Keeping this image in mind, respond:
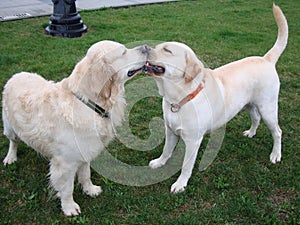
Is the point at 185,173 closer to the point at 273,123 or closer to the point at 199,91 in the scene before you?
the point at 199,91

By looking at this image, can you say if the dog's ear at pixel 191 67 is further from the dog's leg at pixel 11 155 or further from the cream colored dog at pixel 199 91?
the dog's leg at pixel 11 155

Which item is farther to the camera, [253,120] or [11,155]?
[253,120]

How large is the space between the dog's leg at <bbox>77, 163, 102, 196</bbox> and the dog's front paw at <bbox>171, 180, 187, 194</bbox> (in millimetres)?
673

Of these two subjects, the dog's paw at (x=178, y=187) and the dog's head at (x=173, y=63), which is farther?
the dog's paw at (x=178, y=187)

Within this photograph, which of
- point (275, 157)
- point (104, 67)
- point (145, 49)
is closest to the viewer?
point (104, 67)

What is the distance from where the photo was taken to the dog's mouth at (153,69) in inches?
99.5

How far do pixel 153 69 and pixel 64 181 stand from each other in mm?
1145

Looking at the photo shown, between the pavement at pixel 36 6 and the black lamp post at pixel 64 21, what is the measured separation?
156cm

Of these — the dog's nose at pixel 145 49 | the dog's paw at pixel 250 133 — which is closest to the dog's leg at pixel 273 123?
the dog's paw at pixel 250 133

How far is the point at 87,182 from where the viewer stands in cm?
293

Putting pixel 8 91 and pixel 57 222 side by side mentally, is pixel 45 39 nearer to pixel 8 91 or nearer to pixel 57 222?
pixel 8 91

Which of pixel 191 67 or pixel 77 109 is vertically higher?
pixel 191 67

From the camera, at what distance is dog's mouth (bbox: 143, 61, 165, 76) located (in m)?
2.53

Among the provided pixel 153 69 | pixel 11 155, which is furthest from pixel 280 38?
pixel 11 155
